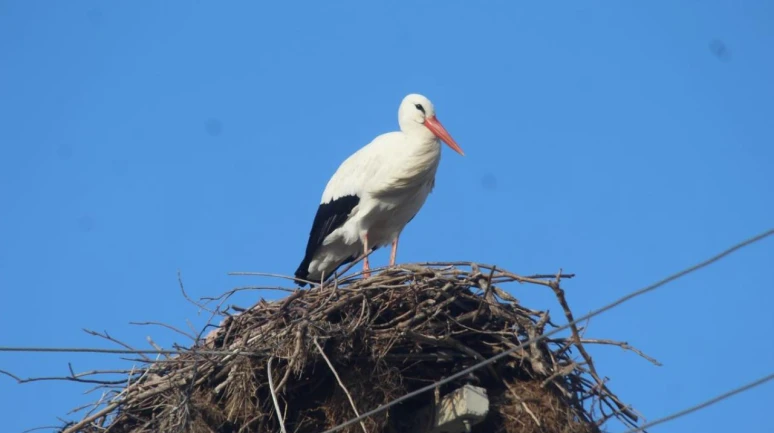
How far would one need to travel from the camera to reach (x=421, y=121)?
8.16 meters

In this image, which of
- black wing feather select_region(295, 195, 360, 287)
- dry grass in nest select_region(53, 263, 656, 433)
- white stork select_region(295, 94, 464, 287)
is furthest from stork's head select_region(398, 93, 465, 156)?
dry grass in nest select_region(53, 263, 656, 433)

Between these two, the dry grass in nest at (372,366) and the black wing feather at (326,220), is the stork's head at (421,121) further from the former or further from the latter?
the dry grass in nest at (372,366)

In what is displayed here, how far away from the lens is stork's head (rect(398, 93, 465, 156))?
813 cm

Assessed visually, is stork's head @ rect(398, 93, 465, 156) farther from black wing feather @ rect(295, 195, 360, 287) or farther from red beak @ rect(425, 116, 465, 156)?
black wing feather @ rect(295, 195, 360, 287)

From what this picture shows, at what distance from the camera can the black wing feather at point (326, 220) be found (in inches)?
317

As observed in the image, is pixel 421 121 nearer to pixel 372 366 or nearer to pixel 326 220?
pixel 326 220

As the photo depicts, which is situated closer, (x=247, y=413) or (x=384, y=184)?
(x=247, y=413)

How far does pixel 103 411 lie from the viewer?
607cm

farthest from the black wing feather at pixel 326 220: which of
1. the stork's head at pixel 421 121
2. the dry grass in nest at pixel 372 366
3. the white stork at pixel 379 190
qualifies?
the dry grass in nest at pixel 372 366

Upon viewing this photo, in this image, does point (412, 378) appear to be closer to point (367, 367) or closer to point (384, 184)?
point (367, 367)

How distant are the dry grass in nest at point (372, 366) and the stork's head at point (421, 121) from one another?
80.1 inches

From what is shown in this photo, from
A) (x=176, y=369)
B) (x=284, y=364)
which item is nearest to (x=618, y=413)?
(x=284, y=364)

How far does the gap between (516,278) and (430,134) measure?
7.45 ft

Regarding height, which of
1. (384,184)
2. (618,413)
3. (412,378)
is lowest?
(618,413)
